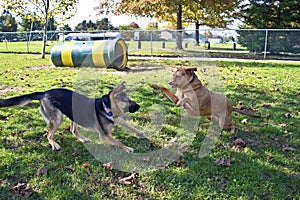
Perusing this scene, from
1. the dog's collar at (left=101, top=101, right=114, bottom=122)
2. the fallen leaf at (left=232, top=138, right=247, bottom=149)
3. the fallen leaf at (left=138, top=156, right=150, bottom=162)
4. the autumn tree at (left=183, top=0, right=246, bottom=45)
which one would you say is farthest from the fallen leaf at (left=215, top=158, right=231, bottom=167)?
the autumn tree at (left=183, top=0, right=246, bottom=45)

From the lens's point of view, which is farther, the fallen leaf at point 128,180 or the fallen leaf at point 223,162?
the fallen leaf at point 223,162

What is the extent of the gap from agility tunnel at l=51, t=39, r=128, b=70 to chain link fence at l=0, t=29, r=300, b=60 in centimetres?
663

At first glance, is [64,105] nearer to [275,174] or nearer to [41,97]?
[41,97]

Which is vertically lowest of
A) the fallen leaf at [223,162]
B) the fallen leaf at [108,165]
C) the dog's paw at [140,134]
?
the fallen leaf at [108,165]

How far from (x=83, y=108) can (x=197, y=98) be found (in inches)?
68.2

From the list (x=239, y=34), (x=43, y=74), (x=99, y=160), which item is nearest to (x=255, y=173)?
(x=99, y=160)

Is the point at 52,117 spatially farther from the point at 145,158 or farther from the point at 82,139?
the point at 145,158

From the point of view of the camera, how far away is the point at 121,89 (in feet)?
12.7

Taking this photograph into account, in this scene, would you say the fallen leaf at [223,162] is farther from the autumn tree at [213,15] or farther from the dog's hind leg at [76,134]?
the autumn tree at [213,15]

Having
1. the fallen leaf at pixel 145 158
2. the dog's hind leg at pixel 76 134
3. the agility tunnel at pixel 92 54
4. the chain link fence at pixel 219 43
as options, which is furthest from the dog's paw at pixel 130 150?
the chain link fence at pixel 219 43

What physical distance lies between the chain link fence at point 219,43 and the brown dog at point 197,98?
1284 centimetres

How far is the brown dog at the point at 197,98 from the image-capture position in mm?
4332

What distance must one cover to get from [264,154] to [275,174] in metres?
0.53

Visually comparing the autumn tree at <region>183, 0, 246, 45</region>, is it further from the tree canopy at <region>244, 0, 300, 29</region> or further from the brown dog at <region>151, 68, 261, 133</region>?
the brown dog at <region>151, 68, 261, 133</region>
